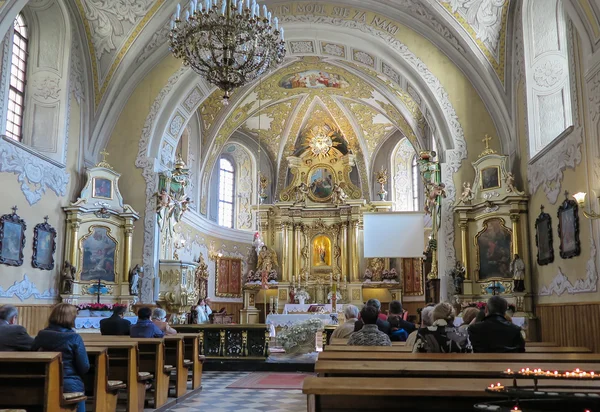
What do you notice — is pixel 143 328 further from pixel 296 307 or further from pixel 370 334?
pixel 296 307

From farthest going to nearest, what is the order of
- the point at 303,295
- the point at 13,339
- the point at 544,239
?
the point at 303,295 → the point at 544,239 → the point at 13,339

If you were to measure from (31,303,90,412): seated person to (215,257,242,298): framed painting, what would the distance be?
652 inches

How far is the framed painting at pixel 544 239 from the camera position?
35.6ft

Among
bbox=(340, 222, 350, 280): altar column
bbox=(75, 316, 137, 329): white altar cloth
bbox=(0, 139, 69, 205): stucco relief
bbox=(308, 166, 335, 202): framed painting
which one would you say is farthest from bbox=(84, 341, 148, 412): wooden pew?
bbox=(308, 166, 335, 202): framed painting

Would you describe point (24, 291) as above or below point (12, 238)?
below

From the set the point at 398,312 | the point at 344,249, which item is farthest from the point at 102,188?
the point at 344,249

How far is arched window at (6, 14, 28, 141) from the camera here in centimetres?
1252

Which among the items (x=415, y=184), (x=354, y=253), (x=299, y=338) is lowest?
(x=299, y=338)

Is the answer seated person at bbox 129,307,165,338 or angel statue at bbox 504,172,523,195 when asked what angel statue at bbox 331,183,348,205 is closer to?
angel statue at bbox 504,172,523,195

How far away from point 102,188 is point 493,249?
859cm

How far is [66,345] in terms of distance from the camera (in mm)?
4566

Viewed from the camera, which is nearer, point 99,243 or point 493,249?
point 493,249

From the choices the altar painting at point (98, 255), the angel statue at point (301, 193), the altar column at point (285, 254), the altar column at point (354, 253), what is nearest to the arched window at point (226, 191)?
the altar column at point (285, 254)

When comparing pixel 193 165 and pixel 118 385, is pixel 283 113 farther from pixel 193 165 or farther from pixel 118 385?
pixel 118 385
